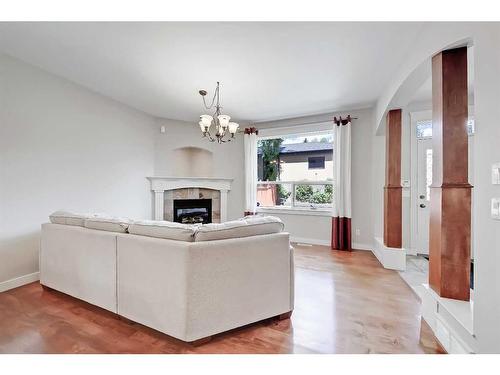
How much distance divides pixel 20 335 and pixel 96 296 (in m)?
0.53

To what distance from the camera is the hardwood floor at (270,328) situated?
1.77 meters

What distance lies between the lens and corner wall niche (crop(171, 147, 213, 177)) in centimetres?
571

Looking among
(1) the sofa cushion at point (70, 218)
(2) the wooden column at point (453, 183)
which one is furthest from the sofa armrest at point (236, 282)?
(1) the sofa cushion at point (70, 218)

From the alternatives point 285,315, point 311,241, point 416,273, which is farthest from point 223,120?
point 416,273

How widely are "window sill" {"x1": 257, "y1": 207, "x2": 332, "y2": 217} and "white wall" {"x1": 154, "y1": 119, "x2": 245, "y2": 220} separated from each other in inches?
22.3

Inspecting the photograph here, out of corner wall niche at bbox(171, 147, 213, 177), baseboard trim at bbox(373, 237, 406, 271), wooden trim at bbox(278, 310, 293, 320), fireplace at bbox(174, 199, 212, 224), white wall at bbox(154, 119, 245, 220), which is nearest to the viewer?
wooden trim at bbox(278, 310, 293, 320)

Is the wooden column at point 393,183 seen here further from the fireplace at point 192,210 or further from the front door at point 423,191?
the fireplace at point 192,210

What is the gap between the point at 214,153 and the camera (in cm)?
566

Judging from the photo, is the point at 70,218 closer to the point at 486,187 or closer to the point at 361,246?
the point at 486,187

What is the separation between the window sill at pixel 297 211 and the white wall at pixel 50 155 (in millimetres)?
2726

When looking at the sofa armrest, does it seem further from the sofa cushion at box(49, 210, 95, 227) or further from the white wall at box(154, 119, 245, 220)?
the white wall at box(154, 119, 245, 220)

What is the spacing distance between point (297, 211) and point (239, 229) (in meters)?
3.39

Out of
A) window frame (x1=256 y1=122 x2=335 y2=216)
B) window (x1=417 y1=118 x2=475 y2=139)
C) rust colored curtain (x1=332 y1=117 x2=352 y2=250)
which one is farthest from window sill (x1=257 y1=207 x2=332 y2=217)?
→ window (x1=417 y1=118 x2=475 y2=139)

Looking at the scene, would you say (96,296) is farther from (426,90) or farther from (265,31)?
(426,90)
